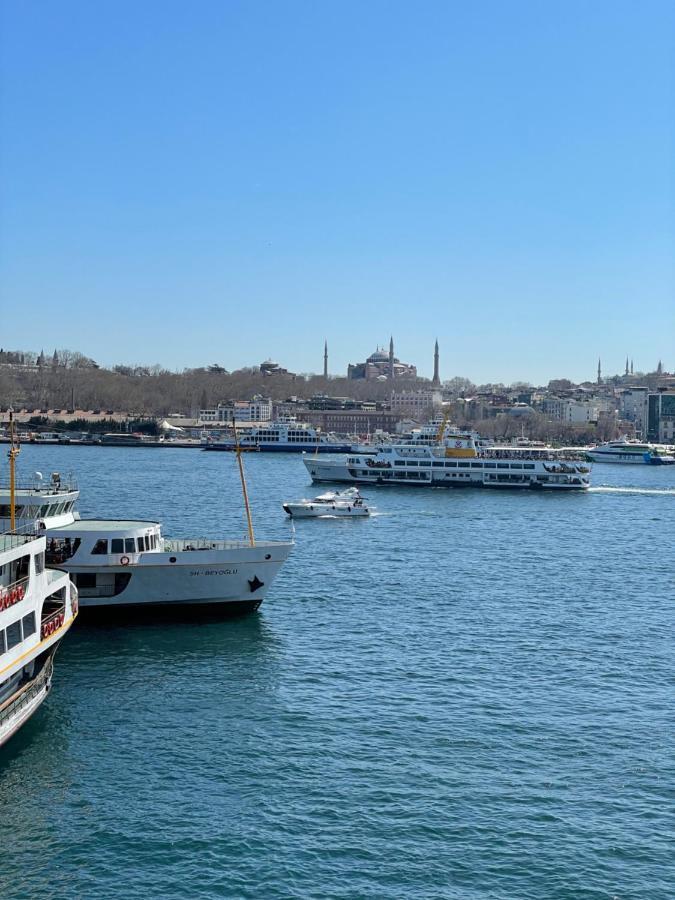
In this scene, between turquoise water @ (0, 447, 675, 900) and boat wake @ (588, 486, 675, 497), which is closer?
turquoise water @ (0, 447, 675, 900)

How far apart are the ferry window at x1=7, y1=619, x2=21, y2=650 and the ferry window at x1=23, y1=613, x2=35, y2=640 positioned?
254 millimetres

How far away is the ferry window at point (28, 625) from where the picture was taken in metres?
18.5

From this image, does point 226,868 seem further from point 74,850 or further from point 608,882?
point 608,882

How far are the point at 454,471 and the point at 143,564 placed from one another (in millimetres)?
52410

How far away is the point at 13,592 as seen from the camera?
18031mm

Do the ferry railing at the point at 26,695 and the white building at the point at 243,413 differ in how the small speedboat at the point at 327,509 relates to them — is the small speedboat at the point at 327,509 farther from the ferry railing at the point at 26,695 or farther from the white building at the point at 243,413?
the white building at the point at 243,413

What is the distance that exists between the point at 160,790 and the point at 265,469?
82.9 m

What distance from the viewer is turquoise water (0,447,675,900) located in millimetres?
13977

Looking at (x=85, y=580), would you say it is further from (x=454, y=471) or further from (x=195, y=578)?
(x=454, y=471)

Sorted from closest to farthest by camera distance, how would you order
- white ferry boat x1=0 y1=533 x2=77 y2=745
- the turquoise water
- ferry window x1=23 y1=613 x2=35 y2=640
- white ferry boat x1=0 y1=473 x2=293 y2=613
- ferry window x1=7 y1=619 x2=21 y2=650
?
the turquoise water < white ferry boat x1=0 y1=533 x2=77 y2=745 < ferry window x1=7 y1=619 x2=21 y2=650 < ferry window x1=23 y1=613 x2=35 y2=640 < white ferry boat x1=0 y1=473 x2=293 y2=613

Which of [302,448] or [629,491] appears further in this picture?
[302,448]

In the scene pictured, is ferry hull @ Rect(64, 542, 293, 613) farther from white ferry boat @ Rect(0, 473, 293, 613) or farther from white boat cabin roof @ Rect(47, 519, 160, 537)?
white boat cabin roof @ Rect(47, 519, 160, 537)

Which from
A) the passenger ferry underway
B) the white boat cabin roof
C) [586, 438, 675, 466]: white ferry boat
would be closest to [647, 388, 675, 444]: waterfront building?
[586, 438, 675, 466]: white ferry boat

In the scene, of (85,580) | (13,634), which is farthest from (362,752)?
(85,580)
